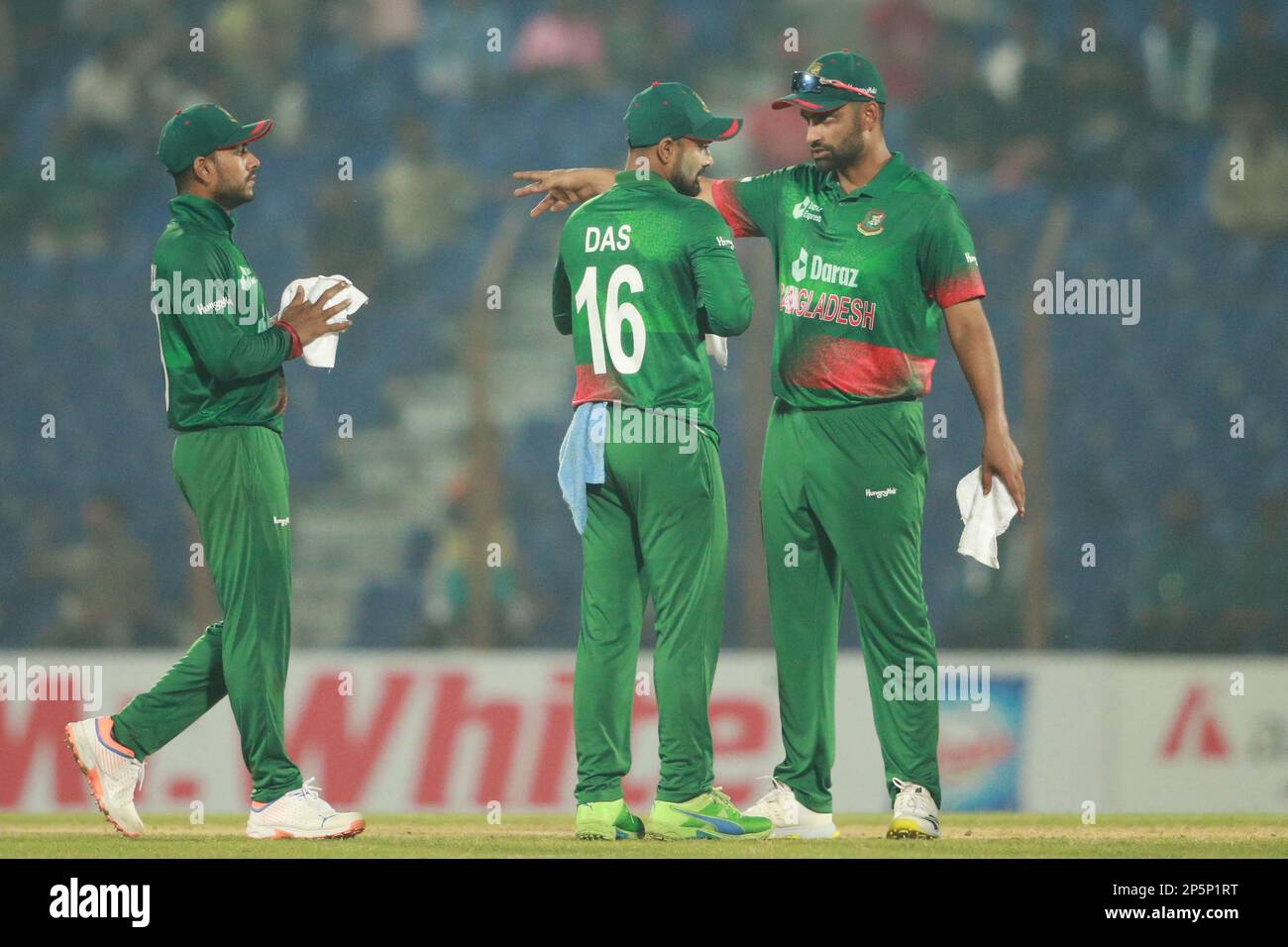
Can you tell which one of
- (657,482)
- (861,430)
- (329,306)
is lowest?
(657,482)

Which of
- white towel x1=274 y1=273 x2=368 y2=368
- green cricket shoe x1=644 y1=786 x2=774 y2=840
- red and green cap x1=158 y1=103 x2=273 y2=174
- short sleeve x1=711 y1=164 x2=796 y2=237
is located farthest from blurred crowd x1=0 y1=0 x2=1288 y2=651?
red and green cap x1=158 y1=103 x2=273 y2=174

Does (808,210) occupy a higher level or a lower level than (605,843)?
higher

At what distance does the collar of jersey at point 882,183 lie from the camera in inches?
253

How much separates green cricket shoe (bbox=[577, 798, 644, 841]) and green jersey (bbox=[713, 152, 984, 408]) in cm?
150

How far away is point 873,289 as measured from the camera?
20.8ft

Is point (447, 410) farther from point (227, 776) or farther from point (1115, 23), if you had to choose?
point (1115, 23)

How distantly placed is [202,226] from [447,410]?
7.44m

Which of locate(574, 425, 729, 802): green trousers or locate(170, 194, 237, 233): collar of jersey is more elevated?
locate(170, 194, 237, 233): collar of jersey

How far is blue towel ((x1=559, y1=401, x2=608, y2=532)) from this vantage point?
20.3 feet

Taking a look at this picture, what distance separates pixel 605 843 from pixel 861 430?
1.60 meters

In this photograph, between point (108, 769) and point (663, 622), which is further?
point (108, 769)

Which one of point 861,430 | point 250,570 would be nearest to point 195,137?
point 250,570

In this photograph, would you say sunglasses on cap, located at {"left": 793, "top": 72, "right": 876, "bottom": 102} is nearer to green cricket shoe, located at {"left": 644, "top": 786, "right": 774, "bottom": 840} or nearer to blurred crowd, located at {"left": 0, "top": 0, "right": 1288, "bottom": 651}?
green cricket shoe, located at {"left": 644, "top": 786, "right": 774, "bottom": 840}

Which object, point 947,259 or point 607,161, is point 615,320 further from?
point 607,161
